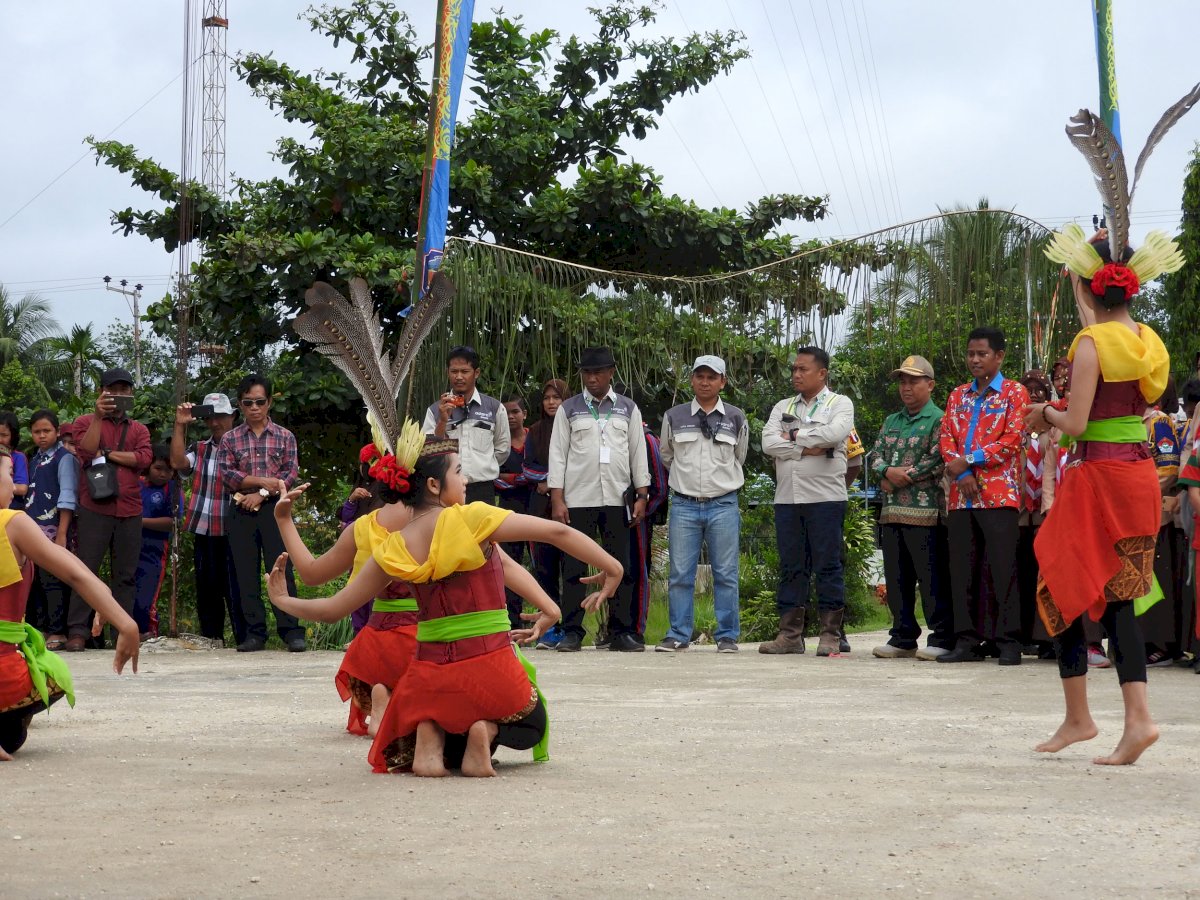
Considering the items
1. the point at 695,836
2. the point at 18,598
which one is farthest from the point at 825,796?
the point at 18,598

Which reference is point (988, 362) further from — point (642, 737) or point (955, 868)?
point (955, 868)

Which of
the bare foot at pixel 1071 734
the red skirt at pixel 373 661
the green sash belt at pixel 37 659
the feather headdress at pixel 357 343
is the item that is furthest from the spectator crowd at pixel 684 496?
the bare foot at pixel 1071 734

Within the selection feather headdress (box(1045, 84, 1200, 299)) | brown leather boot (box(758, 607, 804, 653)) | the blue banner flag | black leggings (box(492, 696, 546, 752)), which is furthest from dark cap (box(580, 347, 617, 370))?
black leggings (box(492, 696, 546, 752))

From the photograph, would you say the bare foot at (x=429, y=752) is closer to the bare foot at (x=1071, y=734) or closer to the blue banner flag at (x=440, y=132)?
the bare foot at (x=1071, y=734)

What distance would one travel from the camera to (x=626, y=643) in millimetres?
10938

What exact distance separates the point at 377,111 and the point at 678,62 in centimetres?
304

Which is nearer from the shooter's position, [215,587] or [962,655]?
[962,655]

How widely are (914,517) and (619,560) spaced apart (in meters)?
2.15

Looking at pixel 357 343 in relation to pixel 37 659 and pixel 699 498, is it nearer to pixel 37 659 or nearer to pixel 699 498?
pixel 37 659

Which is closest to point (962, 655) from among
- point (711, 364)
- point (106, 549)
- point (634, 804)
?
point (711, 364)

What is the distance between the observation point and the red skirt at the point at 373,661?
6.40 m

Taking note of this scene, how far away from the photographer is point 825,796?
4.87 m

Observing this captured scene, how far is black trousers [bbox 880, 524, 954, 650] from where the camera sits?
998 cm

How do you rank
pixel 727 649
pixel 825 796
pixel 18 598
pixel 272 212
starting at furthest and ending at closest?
pixel 272 212 < pixel 727 649 < pixel 18 598 < pixel 825 796
